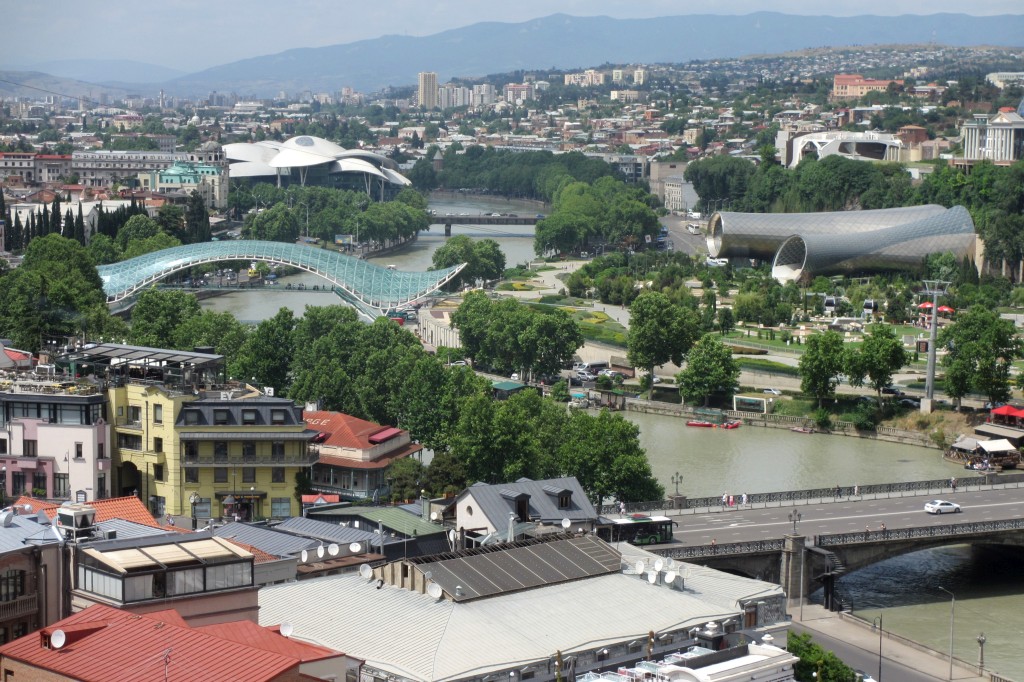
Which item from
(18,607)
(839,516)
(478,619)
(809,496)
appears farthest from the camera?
(809,496)

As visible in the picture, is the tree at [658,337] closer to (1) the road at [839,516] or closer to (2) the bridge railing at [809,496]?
(2) the bridge railing at [809,496]

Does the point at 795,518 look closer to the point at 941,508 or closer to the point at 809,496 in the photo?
the point at 809,496

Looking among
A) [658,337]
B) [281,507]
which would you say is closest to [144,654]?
[281,507]

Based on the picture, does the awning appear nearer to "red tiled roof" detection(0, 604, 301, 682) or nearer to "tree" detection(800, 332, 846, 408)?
"tree" detection(800, 332, 846, 408)

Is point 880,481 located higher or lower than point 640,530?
lower

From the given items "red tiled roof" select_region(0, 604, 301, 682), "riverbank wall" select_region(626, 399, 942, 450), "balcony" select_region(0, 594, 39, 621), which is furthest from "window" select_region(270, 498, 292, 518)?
"riverbank wall" select_region(626, 399, 942, 450)

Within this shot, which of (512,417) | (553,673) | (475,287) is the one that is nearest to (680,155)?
(475,287)

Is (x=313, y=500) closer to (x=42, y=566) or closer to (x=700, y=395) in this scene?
(x=42, y=566)
